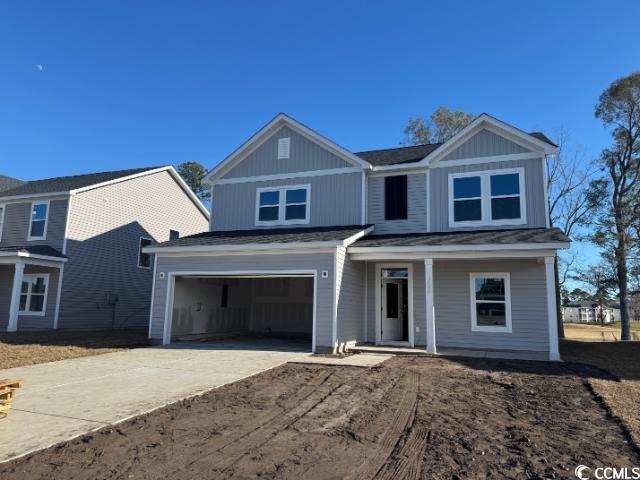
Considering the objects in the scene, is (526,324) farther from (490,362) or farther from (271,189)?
(271,189)

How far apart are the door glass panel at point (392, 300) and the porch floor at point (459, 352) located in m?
1.41

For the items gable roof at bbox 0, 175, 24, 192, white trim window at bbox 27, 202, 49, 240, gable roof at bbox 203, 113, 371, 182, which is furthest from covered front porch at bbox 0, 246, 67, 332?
gable roof at bbox 203, 113, 371, 182

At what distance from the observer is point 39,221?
1870 centimetres

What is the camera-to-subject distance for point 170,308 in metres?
13.6

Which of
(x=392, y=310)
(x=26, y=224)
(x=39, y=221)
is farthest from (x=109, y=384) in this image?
(x=26, y=224)

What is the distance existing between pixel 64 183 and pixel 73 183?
798 mm

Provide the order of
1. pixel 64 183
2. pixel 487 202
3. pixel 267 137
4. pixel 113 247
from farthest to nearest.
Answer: pixel 64 183 < pixel 113 247 < pixel 267 137 < pixel 487 202

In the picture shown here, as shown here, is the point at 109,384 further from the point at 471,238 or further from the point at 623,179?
the point at 623,179

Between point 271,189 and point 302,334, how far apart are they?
562 cm

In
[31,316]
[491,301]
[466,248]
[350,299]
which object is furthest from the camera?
[31,316]

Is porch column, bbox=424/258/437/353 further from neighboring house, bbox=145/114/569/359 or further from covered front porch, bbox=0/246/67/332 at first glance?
covered front porch, bbox=0/246/67/332

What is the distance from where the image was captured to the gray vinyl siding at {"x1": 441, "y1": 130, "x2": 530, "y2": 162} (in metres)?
13.3

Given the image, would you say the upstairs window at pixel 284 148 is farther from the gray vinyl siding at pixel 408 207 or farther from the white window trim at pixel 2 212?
the white window trim at pixel 2 212

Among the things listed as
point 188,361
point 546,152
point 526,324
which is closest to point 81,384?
point 188,361
